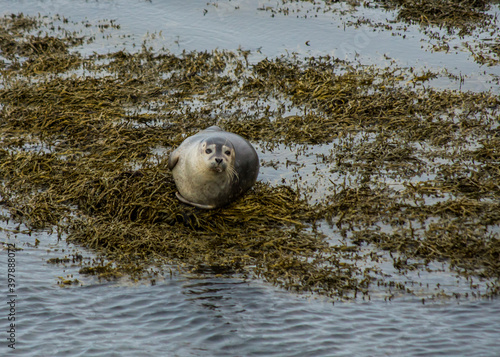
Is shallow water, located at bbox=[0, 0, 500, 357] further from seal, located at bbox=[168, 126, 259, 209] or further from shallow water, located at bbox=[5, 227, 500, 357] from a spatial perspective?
seal, located at bbox=[168, 126, 259, 209]

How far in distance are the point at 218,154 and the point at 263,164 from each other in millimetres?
2060

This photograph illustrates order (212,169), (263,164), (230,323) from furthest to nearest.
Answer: (263,164) < (212,169) < (230,323)

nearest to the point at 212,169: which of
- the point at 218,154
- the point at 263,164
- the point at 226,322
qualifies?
the point at 218,154

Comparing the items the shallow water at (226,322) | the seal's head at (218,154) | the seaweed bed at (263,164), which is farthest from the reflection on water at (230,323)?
the seal's head at (218,154)

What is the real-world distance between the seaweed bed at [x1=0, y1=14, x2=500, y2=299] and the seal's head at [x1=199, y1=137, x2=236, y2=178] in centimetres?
67

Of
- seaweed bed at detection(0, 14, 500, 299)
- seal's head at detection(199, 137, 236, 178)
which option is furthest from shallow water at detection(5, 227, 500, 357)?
seal's head at detection(199, 137, 236, 178)

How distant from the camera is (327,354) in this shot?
5.50 m

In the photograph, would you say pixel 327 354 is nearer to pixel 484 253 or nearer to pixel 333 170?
pixel 484 253

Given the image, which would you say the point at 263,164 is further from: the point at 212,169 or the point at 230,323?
the point at 230,323

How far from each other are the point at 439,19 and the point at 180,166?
10295 mm

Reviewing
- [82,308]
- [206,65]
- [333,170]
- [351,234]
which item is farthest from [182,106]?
[82,308]

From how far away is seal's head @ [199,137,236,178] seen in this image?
24.5 feet

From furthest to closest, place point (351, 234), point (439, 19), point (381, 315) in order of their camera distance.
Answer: point (439, 19) → point (351, 234) → point (381, 315)

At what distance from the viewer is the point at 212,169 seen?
298 inches
